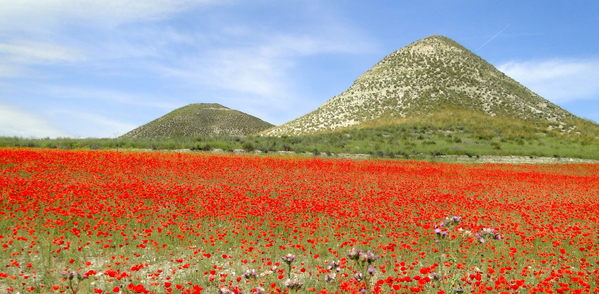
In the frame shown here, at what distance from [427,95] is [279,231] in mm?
56229

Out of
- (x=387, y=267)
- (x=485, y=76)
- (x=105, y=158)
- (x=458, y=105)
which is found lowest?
(x=387, y=267)

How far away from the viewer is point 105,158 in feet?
53.8

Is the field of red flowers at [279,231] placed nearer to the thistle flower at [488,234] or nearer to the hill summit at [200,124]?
the thistle flower at [488,234]

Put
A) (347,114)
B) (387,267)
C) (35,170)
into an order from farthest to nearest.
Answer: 1. (347,114)
2. (35,170)
3. (387,267)

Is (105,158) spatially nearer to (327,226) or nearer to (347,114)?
(327,226)

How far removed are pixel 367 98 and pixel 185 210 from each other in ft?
187

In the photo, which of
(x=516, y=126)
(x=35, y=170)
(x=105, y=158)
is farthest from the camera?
(x=516, y=126)

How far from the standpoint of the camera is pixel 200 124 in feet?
326

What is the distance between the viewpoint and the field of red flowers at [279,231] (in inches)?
197

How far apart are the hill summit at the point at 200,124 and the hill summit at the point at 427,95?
119 feet

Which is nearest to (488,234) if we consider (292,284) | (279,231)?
(292,284)

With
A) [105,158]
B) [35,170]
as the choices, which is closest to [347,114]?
[105,158]

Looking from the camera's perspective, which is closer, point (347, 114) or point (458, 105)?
point (458, 105)

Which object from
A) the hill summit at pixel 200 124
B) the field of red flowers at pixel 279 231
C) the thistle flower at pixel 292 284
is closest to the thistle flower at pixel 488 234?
the field of red flowers at pixel 279 231
